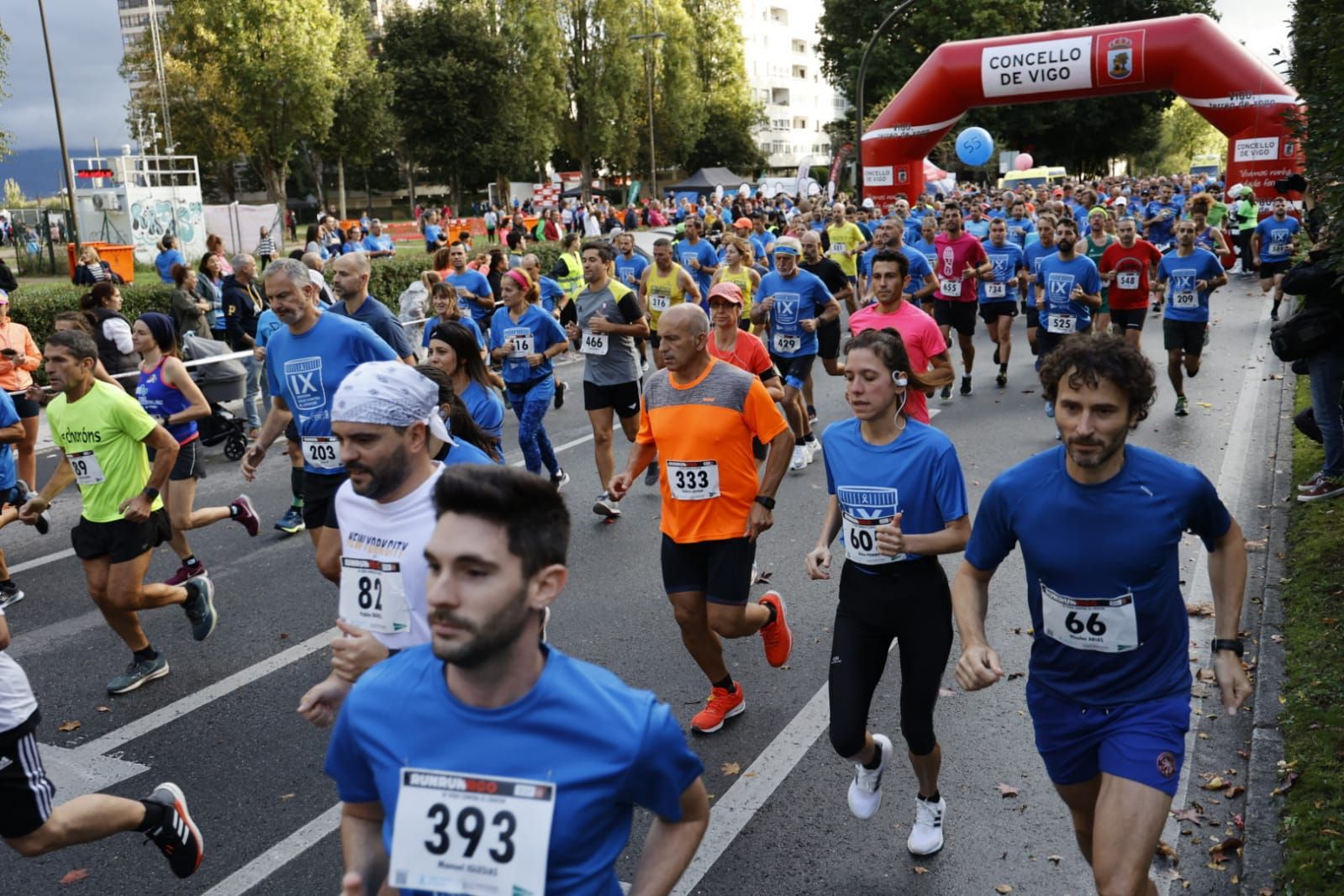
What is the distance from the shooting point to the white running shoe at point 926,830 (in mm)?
4211

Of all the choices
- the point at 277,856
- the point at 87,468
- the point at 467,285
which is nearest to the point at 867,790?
the point at 277,856

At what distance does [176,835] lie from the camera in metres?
4.12

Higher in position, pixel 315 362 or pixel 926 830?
pixel 315 362

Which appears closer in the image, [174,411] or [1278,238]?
[174,411]

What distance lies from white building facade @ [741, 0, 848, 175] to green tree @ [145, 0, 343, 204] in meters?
57.8

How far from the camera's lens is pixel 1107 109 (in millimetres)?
54281

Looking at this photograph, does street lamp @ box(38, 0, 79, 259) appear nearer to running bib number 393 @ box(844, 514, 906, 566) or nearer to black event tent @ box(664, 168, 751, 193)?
running bib number 393 @ box(844, 514, 906, 566)

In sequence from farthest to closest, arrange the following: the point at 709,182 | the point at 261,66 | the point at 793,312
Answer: the point at 709,182
the point at 261,66
the point at 793,312

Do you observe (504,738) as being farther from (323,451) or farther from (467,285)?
(467,285)

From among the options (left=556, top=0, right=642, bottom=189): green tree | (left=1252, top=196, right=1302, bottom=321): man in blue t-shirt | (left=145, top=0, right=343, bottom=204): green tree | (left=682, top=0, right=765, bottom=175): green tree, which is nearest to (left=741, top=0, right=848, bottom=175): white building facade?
(left=682, top=0, right=765, bottom=175): green tree

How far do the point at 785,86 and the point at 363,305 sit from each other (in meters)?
105

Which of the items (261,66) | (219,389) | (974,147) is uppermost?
(261,66)

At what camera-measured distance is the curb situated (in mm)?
4039

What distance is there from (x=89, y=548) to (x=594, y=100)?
58027 millimetres
